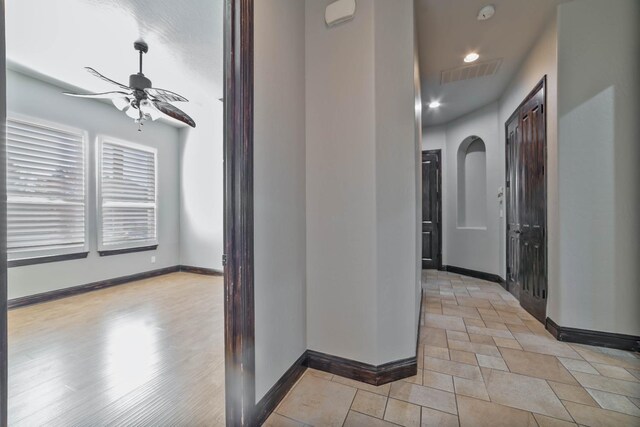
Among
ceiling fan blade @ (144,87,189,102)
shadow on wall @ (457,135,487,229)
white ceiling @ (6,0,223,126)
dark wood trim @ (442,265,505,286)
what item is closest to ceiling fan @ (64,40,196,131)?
ceiling fan blade @ (144,87,189,102)

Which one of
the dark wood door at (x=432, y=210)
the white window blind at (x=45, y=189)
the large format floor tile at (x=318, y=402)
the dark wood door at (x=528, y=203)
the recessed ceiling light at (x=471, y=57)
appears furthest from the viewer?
the dark wood door at (x=432, y=210)

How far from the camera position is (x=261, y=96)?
1479mm

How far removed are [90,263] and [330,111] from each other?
4.35m

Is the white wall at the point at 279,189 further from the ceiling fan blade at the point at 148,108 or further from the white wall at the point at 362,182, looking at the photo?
the ceiling fan blade at the point at 148,108

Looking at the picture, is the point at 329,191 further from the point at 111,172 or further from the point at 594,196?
the point at 111,172

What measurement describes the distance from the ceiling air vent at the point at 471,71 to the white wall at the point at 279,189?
2303mm

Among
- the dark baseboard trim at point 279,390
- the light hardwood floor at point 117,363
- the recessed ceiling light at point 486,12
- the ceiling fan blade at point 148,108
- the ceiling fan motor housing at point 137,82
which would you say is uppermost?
the recessed ceiling light at point 486,12

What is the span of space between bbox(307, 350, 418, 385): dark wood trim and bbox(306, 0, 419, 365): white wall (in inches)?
1.6

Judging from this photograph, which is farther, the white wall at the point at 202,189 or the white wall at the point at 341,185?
the white wall at the point at 202,189

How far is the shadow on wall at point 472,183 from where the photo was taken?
4.74 meters

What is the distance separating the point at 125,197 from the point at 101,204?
0.39m

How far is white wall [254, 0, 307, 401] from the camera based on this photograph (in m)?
1.46

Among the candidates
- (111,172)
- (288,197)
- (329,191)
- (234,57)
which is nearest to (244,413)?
(288,197)

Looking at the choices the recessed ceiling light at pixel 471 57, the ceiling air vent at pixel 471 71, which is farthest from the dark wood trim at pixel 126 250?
the recessed ceiling light at pixel 471 57
